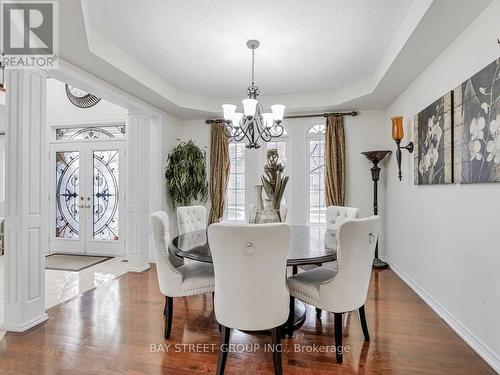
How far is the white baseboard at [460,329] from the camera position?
1997 mm

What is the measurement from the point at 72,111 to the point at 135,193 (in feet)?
7.47

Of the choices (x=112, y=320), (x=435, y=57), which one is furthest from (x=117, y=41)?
(x=435, y=57)

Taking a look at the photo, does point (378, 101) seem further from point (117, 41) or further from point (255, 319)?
point (255, 319)

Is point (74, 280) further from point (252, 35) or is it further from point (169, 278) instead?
point (252, 35)

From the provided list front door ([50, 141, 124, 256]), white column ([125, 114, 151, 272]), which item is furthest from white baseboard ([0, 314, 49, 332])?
front door ([50, 141, 124, 256])

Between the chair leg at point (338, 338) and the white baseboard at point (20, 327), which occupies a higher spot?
the chair leg at point (338, 338)

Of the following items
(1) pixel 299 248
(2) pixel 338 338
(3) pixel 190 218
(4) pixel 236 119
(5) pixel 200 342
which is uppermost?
(4) pixel 236 119

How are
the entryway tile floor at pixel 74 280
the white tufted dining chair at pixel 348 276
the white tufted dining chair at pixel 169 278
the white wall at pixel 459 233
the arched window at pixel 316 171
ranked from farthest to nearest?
the arched window at pixel 316 171 < the entryway tile floor at pixel 74 280 < the white tufted dining chair at pixel 169 278 < the white wall at pixel 459 233 < the white tufted dining chair at pixel 348 276

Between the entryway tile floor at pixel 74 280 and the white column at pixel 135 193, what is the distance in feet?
0.91

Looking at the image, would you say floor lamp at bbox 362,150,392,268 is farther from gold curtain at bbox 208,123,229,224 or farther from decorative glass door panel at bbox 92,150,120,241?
decorative glass door panel at bbox 92,150,120,241

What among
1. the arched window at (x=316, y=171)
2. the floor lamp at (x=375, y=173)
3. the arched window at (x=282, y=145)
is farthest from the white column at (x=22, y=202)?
the floor lamp at (x=375, y=173)

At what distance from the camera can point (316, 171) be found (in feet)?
16.1

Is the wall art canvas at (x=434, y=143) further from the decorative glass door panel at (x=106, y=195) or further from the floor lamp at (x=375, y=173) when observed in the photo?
the decorative glass door panel at (x=106, y=195)

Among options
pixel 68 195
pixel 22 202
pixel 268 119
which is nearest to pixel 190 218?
pixel 268 119
